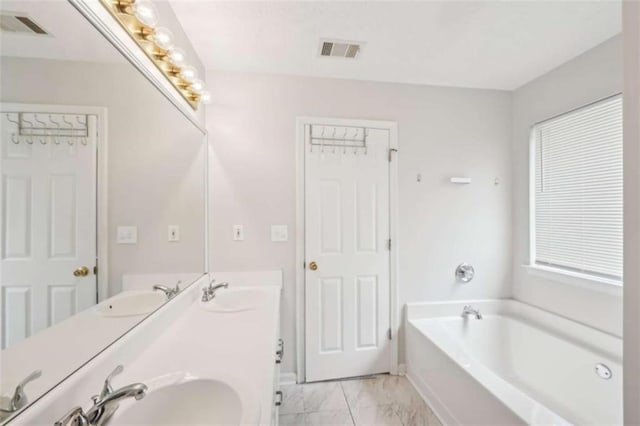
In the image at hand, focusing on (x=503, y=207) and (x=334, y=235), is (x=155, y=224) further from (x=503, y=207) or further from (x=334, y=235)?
(x=503, y=207)

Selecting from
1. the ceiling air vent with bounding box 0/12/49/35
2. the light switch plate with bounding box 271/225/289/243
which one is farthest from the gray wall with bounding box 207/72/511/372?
the ceiling air vent with bounding box 0/12/49/35

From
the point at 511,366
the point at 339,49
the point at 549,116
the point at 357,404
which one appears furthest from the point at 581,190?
the point at 357,404

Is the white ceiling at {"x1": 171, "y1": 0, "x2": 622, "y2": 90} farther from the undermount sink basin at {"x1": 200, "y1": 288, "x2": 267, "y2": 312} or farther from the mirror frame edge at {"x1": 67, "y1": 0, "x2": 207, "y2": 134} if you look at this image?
the undermount sink basin at {"x1": 200, "y1": 288, "x2": 267, "y2": 312}

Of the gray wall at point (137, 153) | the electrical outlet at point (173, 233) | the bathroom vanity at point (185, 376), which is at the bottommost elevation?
the bathroom vanity at point (185, 376)

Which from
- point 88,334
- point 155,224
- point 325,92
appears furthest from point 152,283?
point 325,92

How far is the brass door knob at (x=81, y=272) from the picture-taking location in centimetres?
80

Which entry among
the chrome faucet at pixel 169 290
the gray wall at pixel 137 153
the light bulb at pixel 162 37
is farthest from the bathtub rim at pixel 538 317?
the light bulb at pixel 162 37

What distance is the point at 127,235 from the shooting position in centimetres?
112

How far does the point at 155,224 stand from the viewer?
140cm

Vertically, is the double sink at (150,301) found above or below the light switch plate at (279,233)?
below

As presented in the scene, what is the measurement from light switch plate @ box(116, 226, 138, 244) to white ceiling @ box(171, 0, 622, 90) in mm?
1219

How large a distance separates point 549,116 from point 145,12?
107 inches

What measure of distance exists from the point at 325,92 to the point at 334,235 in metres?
1.17

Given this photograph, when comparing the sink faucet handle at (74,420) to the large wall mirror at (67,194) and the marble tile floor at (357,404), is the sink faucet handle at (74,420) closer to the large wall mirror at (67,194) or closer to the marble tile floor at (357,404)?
the large wall mirror at (67,194)
